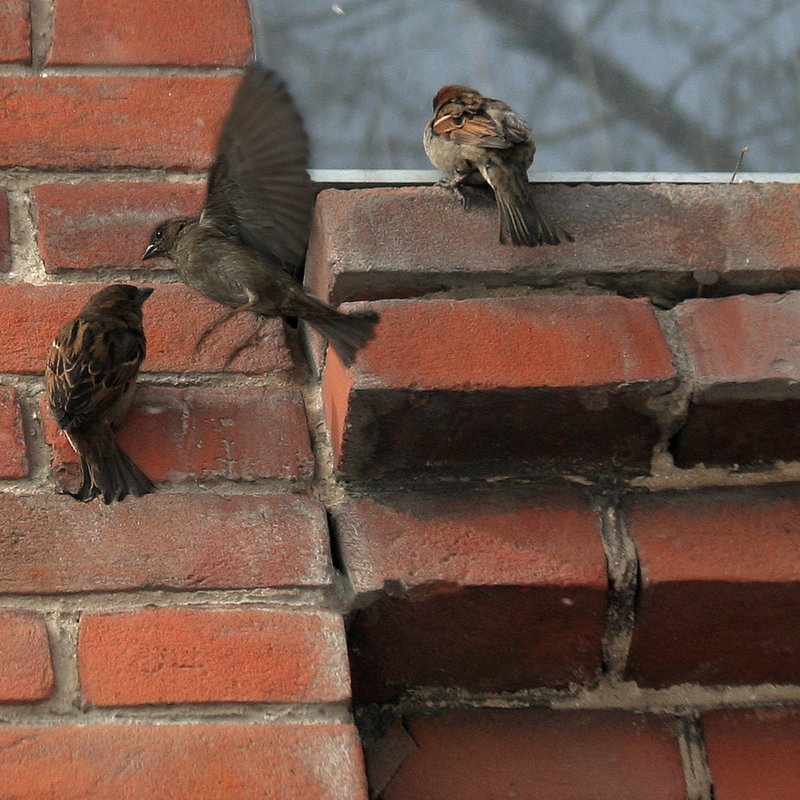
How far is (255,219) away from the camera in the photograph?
1.72 meters

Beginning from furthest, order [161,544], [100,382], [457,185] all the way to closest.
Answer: [457,185], [100,382], [161,544]

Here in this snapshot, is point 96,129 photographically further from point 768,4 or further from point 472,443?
point 768,4

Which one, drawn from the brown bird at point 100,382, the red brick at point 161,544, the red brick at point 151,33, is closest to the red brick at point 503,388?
the red brick at point 161,544

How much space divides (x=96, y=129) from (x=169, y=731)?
2.30 feet

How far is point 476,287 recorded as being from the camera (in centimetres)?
141

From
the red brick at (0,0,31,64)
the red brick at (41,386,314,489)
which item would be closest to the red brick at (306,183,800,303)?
the red brick at (41,386,314,489)

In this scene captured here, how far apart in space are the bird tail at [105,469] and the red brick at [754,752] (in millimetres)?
579

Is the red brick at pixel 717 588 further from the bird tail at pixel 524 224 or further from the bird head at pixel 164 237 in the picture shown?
the bird head at pixel 164 237

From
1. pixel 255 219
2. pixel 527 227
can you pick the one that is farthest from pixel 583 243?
pixel 255 219

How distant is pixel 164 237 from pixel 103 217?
2.7 inches

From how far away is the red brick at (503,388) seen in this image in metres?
1.31

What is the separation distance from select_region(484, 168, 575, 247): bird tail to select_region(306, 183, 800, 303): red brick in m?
0.01

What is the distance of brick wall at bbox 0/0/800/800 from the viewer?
1.25m

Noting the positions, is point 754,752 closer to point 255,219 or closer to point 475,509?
point 475,509
